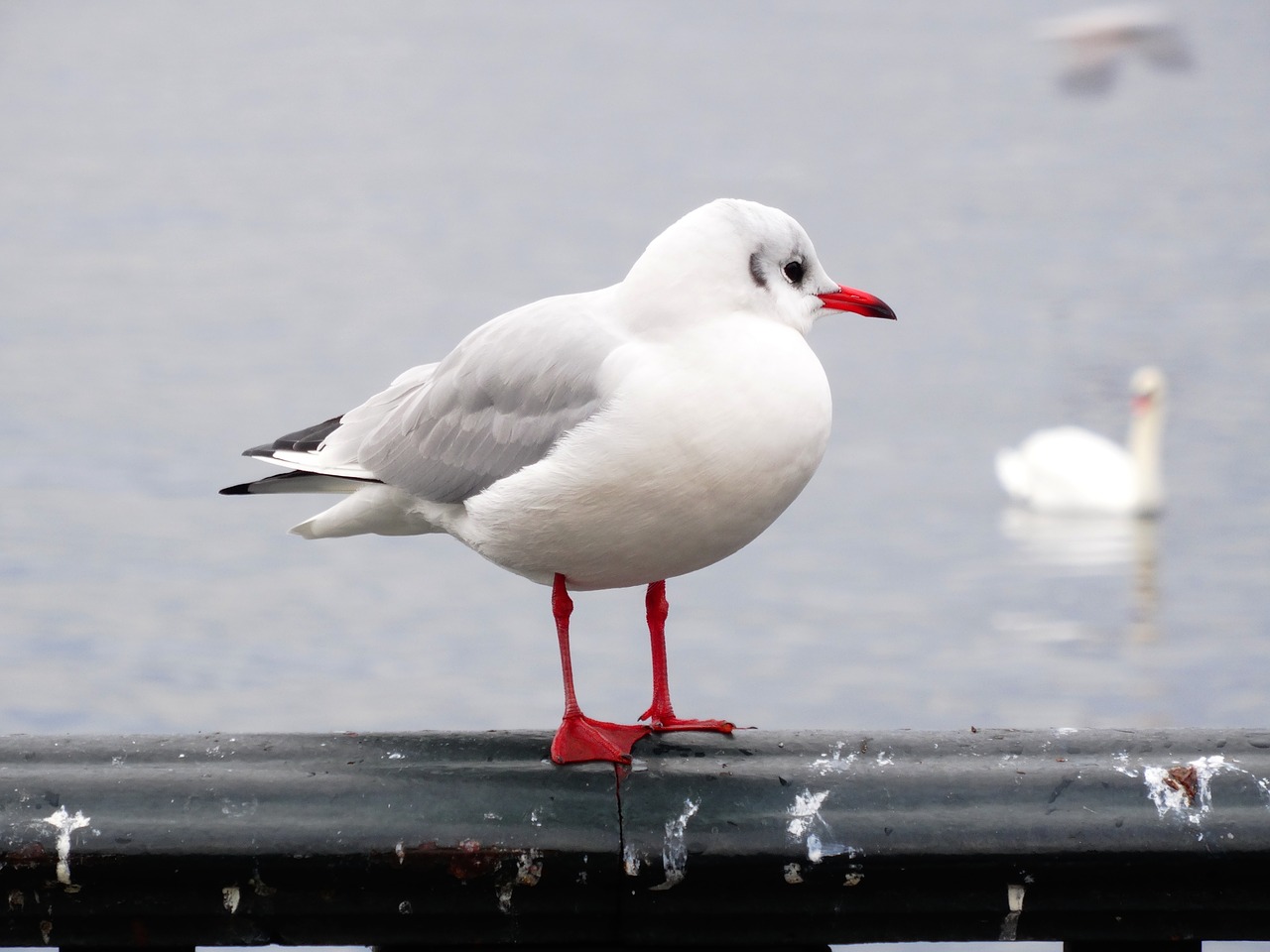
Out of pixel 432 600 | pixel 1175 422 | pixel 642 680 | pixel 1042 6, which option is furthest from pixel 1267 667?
pixel 1042 6

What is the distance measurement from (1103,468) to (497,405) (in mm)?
17102

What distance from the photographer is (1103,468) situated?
1927 cm

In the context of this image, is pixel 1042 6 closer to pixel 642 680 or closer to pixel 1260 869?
pixel 642 680

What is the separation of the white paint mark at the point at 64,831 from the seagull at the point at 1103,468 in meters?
18.0

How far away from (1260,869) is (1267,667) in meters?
16.5

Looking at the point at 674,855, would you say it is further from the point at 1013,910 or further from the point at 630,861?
the point at 1013,910

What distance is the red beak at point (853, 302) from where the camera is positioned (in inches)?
113

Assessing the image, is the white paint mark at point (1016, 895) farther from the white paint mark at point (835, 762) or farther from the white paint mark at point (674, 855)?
the white paint mark at point (674, 855)

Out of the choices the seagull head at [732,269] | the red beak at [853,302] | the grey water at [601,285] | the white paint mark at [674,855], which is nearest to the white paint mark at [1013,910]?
the white paint mark at [674,855]

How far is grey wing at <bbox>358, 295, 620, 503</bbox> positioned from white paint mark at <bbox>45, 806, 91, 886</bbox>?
109 centimetres

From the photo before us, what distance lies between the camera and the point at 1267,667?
56.8 ft

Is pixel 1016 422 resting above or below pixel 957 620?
above

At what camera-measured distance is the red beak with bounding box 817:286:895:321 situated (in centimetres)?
288

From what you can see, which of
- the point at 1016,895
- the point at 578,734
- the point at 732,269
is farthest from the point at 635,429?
the point at 1016,895
